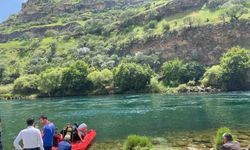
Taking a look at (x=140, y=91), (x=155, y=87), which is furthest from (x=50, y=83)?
(x=155, y=87)

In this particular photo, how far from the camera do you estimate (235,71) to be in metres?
145

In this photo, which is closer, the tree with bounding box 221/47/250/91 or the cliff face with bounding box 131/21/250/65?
the tree with bounding box 221/47/250/91

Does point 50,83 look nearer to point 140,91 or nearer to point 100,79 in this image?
point 100,79

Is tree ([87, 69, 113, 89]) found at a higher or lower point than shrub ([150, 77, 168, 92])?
higher

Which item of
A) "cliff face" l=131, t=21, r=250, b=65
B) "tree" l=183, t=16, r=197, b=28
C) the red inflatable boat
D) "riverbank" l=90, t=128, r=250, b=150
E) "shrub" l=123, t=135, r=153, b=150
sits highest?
"tree" l=183, t=16, r=197, b=28

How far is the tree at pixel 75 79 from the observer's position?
152 m

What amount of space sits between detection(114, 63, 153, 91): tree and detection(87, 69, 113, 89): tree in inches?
154

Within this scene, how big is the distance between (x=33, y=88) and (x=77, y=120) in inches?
3941

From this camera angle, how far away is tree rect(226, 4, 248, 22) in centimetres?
18390

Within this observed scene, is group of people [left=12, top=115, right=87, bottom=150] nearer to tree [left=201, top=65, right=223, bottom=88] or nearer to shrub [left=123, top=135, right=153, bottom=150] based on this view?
shrub [left=123, top=135, right=153, bottom=150]

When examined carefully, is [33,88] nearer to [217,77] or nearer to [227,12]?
[217,77]

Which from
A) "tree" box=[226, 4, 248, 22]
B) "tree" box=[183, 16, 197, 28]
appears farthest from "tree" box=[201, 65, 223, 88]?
"tree" box=[183, 16, 197, 28]

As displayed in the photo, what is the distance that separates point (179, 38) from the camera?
190m

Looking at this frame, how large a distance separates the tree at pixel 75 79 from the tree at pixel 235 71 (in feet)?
161
